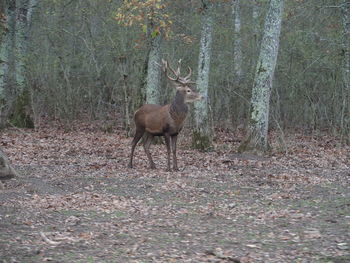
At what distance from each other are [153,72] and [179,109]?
5.30 metres

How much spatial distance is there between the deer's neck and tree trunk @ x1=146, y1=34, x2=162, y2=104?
4949 mm

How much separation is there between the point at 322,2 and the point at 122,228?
13881 millimetres

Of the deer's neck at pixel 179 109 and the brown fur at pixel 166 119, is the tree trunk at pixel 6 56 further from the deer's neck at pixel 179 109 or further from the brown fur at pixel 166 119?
the deer's neck at pixel 179 109

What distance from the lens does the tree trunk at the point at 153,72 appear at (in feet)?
61.6

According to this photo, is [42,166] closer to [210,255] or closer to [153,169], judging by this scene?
[153,169]

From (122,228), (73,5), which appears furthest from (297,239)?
(73,5)

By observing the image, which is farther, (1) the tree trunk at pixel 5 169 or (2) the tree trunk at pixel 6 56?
(2) the tree trunk at pixel 6 56

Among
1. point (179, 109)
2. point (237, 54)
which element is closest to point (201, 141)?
point (179, 109)

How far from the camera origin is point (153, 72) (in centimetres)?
1891

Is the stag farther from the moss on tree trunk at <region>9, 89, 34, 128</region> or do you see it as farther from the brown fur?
the moss on tree trunk at <region>9, 89, 34, 128</region>

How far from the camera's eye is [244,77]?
23.6 m

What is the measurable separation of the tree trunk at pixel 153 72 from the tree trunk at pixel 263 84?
3.79 m

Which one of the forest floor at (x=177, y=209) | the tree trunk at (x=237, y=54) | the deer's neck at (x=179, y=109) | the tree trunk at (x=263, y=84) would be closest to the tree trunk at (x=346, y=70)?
the forest floor at (x=177, y=209)

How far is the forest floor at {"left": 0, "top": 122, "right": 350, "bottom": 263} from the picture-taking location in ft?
23.0
